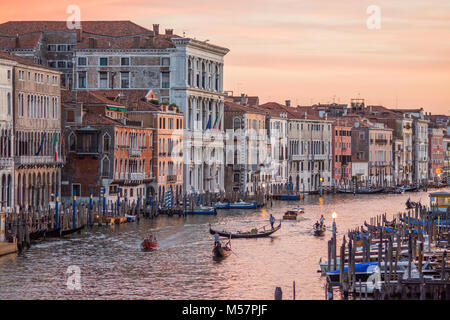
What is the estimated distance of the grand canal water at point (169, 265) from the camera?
83.4 ft

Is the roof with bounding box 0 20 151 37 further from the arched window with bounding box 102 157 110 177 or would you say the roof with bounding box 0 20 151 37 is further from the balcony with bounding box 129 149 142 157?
the arched window with bounding box 102 157 110 177

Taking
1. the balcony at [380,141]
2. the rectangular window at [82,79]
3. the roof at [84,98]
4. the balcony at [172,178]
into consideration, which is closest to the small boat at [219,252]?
the roof at [84,98]

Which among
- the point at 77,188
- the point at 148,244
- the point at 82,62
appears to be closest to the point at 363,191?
the point at 82,62

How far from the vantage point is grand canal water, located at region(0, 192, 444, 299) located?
25.4 metres

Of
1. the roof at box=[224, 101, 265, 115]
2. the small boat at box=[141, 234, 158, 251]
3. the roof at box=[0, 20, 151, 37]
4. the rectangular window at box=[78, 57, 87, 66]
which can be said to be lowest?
the small boat at box=[141, 234, 158, 251]

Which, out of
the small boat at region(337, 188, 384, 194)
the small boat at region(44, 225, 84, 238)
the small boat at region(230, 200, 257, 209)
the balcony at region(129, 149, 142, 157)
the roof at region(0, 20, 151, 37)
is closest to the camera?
the small boat at region(44, 225, 84, 238)

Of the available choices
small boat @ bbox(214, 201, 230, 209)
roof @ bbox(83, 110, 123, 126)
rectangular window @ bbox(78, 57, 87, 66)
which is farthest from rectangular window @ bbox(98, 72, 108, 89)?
roof @ bbox(83, 110, 123, 126)

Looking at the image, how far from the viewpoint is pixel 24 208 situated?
37.2 m

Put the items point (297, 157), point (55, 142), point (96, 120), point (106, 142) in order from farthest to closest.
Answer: point (297, 157) < point (96, 120) < point (106, 142) < point (55, 142)

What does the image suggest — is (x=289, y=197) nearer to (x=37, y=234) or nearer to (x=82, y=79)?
(x=82, y=79)

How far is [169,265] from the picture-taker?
29.8 meters

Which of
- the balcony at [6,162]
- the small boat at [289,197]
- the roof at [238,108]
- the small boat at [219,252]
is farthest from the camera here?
the roof at [238,108]

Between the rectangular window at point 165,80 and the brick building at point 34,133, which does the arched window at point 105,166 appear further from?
the rectangular window at point 165,80
